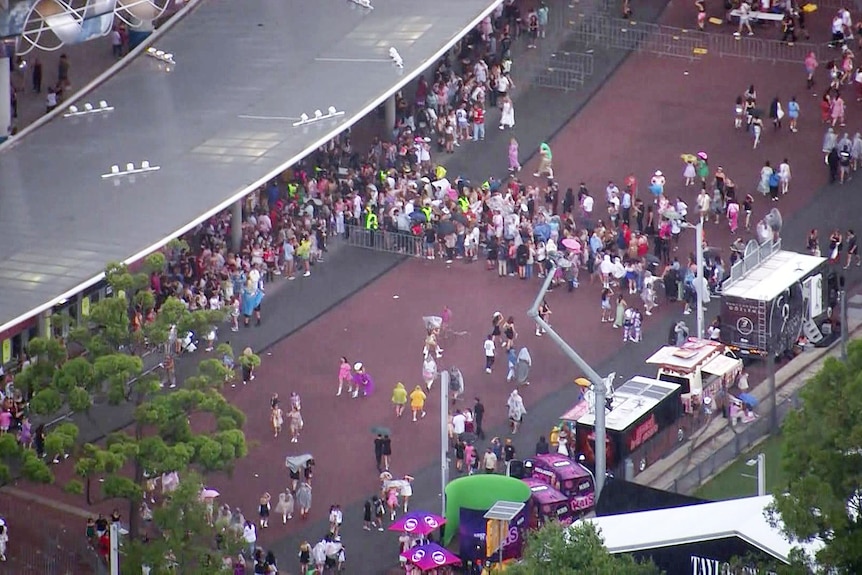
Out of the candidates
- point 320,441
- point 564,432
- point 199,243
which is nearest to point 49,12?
point 199,243

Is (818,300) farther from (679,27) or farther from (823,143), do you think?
(679,27)

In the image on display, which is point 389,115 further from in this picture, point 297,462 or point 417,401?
point 297,462

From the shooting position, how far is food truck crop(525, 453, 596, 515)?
151ft

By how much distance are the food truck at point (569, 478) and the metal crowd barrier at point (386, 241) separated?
11615 millimetres

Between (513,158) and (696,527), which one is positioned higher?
(696,527)

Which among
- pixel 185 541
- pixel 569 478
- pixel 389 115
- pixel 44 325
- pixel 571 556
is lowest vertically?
pixel 569 478

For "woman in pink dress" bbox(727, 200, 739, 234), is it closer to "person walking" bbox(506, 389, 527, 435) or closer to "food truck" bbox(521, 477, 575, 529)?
"person walking" bbox(506, 389, 527, 435)

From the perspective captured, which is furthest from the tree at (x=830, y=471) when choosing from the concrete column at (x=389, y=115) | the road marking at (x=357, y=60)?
the concrete column at (x=389, y=115)

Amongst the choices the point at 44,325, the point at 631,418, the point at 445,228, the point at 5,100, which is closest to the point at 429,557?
the point at 631,418

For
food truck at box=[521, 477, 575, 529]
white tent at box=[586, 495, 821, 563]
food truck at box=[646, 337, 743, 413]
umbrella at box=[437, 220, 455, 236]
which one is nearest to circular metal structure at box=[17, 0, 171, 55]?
umbrella at box=[437, 220, 455, 236]

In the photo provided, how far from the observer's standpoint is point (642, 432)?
47.9 m

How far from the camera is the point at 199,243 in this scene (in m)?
56.0

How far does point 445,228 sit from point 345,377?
278 inches

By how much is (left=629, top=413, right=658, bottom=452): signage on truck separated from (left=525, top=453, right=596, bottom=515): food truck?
1.40 m
